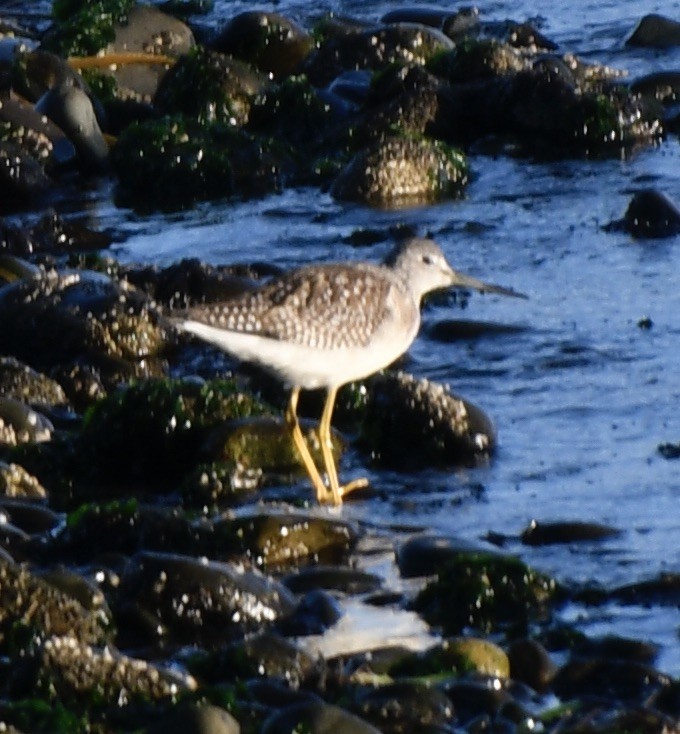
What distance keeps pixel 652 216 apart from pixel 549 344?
5.84ft

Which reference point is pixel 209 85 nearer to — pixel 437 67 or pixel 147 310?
pixel 437 67

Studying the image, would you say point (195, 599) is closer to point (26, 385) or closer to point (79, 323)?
point (26, 385)

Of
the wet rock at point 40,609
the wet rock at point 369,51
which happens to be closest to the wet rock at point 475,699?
the wet rock at point 40,609

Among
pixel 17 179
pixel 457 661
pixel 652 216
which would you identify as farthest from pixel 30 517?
pixel 17 179

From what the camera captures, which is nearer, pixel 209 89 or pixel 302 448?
pixel 302 448

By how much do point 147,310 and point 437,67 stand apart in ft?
17.0

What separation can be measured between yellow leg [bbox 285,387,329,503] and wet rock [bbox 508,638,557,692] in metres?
1.79

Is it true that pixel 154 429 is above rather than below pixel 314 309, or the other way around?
below

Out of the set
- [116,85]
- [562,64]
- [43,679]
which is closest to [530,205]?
[562,64]

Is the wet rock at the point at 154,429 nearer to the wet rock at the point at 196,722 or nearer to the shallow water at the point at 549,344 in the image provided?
the shallow water at the point at 549,344

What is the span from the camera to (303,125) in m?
13.2

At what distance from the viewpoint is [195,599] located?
20.2 feet

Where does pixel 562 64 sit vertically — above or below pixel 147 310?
above

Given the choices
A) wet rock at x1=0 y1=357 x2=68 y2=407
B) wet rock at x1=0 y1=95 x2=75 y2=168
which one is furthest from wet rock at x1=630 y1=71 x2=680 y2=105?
wet rock at x1=0 y1=357 x2=68 y2=407
